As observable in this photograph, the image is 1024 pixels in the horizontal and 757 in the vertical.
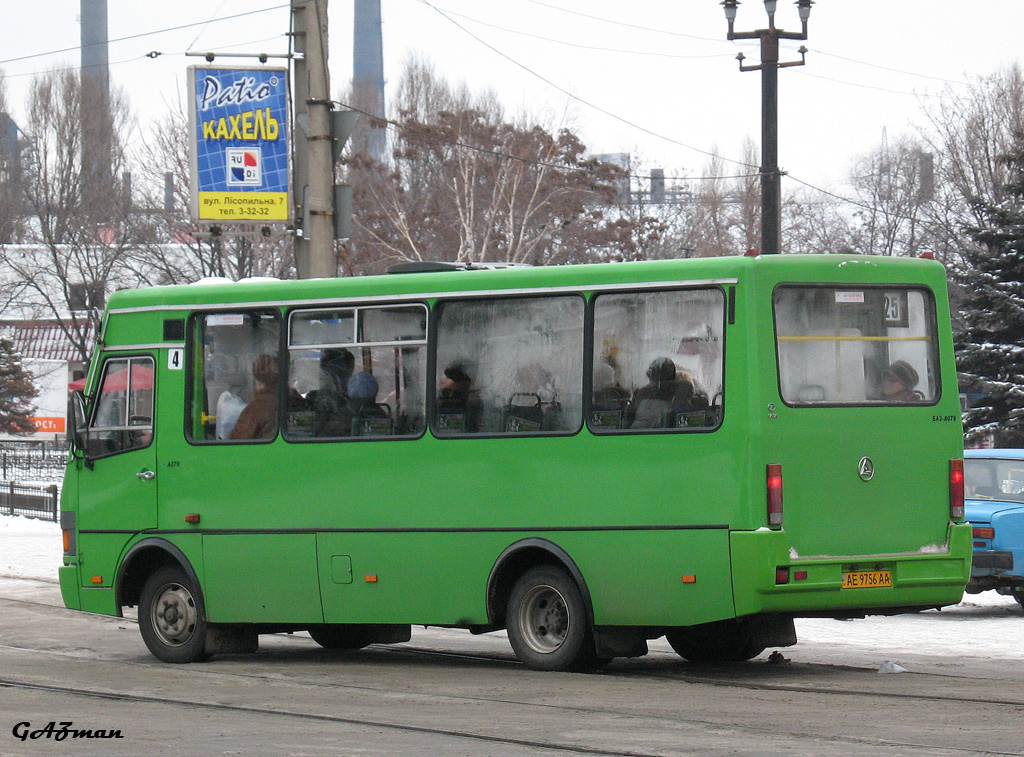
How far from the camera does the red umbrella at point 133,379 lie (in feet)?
41.5

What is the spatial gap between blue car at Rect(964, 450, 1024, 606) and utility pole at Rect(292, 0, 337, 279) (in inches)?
267

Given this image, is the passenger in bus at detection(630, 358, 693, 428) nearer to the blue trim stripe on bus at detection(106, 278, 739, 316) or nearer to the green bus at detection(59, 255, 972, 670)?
the green bus at detection(59, 255, 972, 670)

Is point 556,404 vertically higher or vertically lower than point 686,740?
higher

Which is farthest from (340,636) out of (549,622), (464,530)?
(549,622)

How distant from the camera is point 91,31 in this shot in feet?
566

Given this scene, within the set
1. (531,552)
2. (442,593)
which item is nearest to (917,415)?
(531,552)

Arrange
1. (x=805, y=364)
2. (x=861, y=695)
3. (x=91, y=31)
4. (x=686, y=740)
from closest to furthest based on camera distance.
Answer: (x=686, y=740), (x=861, y=695), (x=805, y=364), (x=91, y=31)

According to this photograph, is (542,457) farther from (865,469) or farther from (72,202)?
(72,202)

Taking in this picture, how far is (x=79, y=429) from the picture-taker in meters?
12.9

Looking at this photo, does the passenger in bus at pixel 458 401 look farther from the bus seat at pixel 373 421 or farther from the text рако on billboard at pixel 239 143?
the text рако on billboard at pixel 239 143

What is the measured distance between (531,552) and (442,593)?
0.77 meters

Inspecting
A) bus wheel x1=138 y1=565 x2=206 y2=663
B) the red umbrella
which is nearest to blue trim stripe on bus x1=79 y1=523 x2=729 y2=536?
bus wheel x1=138 y1=565 x2=206 y2=663

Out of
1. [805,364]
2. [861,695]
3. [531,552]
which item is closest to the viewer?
[861,695]

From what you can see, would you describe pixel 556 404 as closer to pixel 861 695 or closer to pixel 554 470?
pixel 554 470
